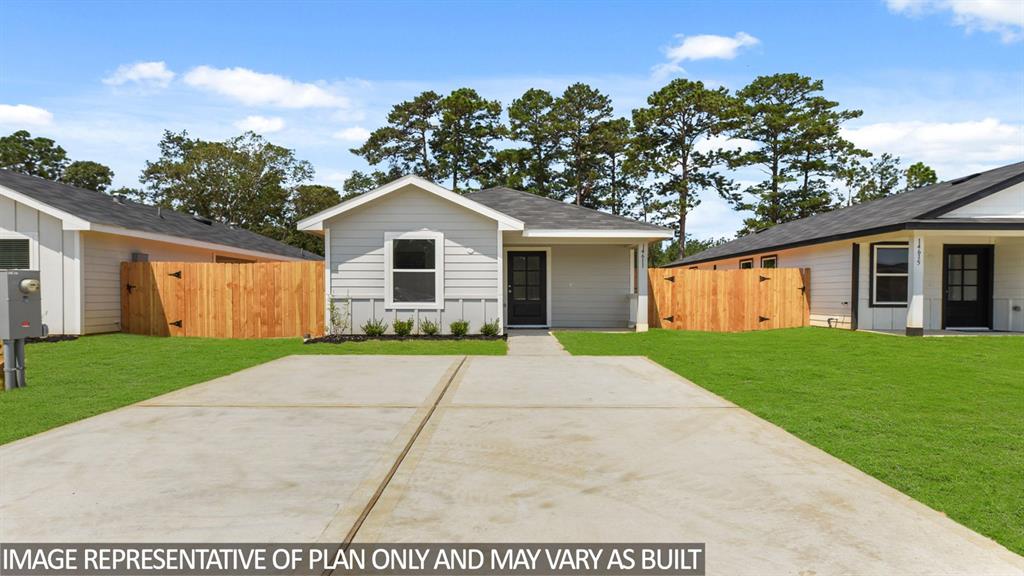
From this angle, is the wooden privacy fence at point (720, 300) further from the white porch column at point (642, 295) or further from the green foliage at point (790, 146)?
the green foliage at point (790, 146)

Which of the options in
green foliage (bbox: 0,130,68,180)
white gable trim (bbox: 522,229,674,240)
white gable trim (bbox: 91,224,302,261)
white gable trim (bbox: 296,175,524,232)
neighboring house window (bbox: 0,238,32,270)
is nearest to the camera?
neighboring house window (bbox: 0,238,32,270)

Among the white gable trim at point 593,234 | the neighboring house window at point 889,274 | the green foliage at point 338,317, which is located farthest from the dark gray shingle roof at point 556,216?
the neighboring house window at point 889,274

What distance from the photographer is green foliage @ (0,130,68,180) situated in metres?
43.8

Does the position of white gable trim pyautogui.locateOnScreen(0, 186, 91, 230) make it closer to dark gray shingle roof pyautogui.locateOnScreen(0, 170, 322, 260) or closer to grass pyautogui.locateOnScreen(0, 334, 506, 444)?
dark gray shingle roof pyautogui.locateOnScreen(0, 170, 322, 260)

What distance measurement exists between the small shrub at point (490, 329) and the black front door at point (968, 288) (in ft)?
38.0

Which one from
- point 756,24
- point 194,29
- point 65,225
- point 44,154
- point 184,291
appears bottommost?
point 184,291

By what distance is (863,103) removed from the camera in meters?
34.1

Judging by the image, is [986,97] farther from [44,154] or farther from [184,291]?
[44,154]

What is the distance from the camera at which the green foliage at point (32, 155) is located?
144 ft

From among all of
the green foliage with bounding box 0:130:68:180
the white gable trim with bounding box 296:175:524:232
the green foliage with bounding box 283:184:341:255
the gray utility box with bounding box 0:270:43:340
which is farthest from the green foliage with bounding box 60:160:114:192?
the gray utility box with bounding box 0:270:43:340

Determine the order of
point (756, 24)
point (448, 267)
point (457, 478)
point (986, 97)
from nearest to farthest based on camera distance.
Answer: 1. point (457, 478)
2. point (448, 267)
3. point (756, 24)
4. point (986, 97)

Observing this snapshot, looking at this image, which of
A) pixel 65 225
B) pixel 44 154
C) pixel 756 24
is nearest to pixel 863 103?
pixel 756 24

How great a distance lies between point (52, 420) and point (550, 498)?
15.7 feet

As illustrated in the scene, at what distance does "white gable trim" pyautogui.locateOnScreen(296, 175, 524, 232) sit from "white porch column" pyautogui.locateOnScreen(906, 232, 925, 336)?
900 centimetres
